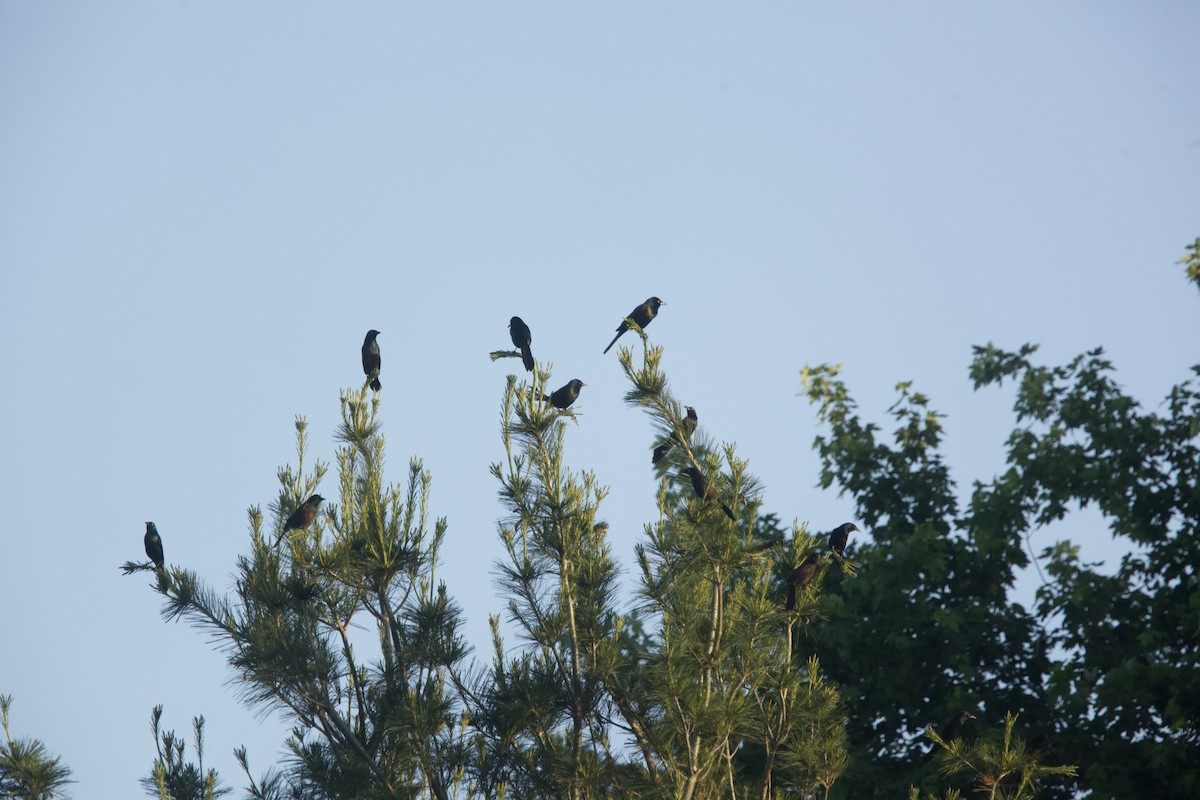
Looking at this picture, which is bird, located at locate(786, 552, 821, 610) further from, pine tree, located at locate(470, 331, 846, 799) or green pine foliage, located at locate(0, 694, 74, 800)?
green pine foliage, located at locate(0, 694, 74, 800)

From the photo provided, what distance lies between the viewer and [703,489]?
549cm

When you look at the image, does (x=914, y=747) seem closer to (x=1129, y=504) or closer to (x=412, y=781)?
(x=1129, y=504)

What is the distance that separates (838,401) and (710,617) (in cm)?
921

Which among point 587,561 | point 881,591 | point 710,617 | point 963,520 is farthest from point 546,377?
point 963,520

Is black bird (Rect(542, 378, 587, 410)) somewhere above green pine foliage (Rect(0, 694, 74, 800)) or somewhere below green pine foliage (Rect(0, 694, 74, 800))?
above

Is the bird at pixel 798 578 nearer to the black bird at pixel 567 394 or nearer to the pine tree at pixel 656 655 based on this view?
the pine tree at pixel 656 655

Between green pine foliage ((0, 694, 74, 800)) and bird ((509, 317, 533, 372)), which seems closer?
green pine foliage ((0, 694, 74, 800))

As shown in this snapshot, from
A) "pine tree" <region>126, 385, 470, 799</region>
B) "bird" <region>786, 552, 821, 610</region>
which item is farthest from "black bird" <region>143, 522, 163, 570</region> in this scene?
"bird" <region>786, 552, 821, 610</region>

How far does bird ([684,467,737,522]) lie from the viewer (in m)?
5.40

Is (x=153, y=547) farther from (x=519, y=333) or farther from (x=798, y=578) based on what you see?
(x=798, y=578)

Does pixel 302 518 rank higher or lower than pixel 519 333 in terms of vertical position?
lower

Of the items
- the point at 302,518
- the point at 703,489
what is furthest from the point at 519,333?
the point at 703,489

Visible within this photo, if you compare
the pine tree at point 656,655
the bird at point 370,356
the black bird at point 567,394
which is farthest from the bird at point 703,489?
the bird at point 370,356

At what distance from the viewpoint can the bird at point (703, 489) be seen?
5.40m
